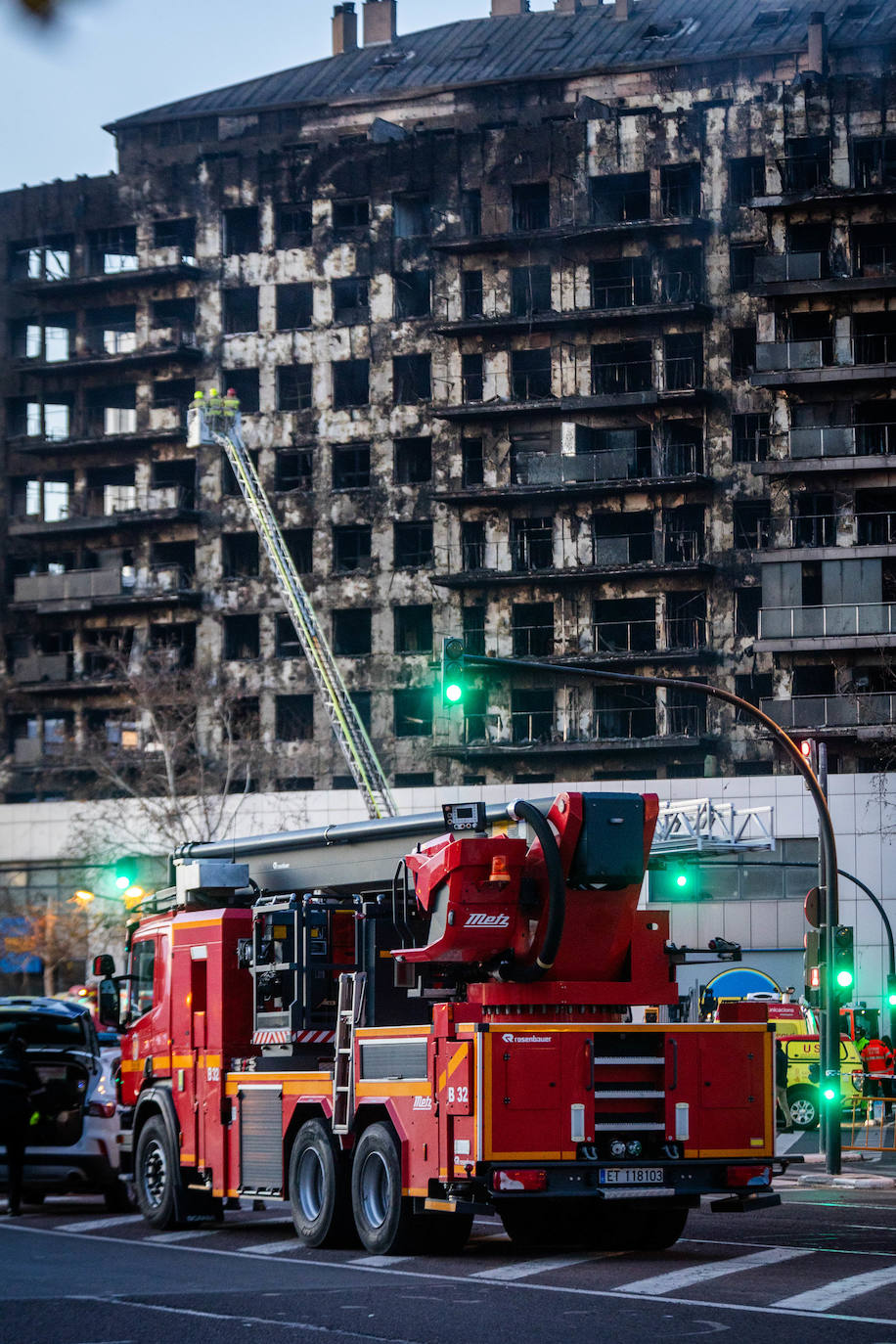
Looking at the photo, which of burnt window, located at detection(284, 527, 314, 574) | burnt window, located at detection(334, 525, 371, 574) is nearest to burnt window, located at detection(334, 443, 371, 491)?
burnt window, located at detection(334, 525, 371, 574)

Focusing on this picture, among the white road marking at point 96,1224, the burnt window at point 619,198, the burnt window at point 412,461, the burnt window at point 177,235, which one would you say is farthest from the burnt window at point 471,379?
the white road marking at point 96,1224

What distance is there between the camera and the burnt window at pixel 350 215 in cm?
7906

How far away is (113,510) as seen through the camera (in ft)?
273

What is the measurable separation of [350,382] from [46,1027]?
55.2 metres

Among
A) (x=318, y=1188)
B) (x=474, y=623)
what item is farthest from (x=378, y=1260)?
(x=474, y=623)

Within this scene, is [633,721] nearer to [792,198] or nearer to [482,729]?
[482,729]

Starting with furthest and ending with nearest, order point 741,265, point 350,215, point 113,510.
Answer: point 113,510
point 350,215
point 741,265

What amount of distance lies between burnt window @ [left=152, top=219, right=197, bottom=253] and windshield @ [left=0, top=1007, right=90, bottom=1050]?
5988 centimetres

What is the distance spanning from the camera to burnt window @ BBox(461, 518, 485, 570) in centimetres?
7469

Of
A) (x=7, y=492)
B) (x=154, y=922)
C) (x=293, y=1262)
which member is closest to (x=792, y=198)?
(x=7, y=492)

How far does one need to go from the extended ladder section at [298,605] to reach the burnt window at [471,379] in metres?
7.95

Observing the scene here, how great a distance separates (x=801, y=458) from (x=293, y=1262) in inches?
2107

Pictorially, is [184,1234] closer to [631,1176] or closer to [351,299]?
[631,1176]

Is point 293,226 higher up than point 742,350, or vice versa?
point 293,226
